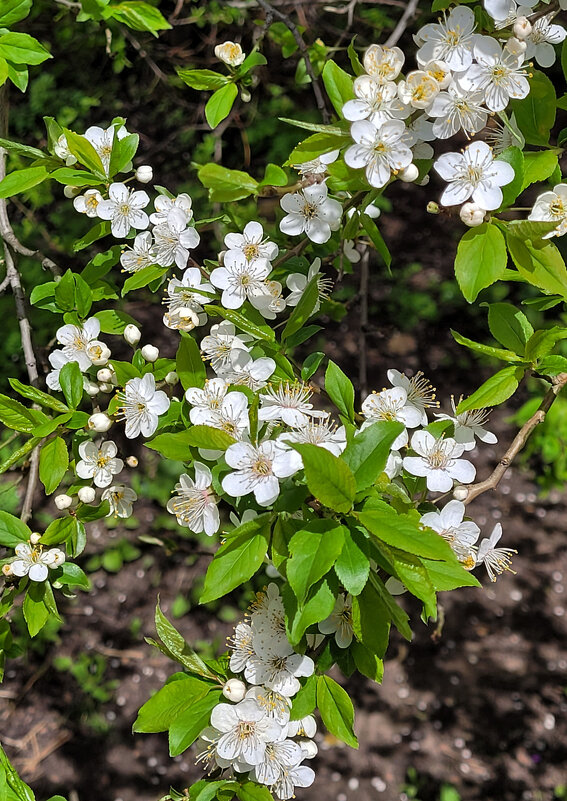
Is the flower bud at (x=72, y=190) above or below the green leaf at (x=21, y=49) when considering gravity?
below

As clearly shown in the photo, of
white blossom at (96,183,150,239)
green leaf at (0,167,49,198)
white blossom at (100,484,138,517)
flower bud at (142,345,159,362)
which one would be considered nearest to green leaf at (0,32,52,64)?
green leaf at (0,167,49,198)

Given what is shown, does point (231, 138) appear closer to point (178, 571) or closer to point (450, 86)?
point (178, 571)

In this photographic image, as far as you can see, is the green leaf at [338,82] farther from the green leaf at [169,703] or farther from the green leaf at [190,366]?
the green leaf at [169,703]

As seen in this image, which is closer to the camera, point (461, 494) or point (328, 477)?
point (328, 477)

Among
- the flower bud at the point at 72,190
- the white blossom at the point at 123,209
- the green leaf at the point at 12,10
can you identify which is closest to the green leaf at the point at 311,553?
the white blossom at the point at 123,209

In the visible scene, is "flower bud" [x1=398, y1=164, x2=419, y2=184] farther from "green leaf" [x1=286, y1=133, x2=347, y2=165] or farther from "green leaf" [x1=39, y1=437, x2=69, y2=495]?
"green leaf" [x1=39, y1=437, x2=69, y2=495]

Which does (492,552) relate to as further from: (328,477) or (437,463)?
(328,477)

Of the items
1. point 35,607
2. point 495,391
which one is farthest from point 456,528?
point 35,607
